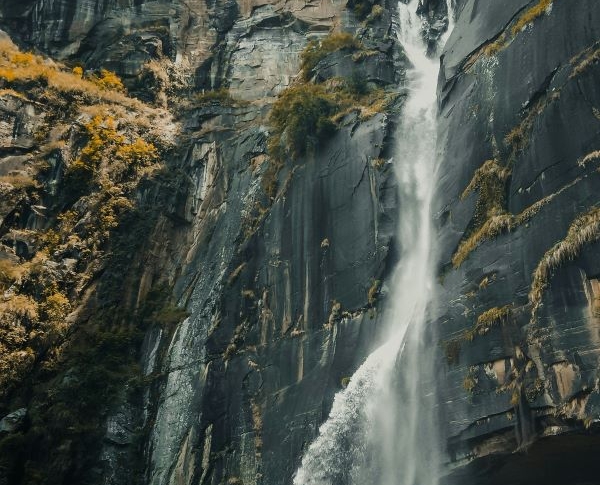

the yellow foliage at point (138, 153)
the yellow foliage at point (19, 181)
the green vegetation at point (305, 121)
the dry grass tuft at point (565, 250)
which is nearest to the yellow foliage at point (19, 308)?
the yellow foliage at point (19, 181)

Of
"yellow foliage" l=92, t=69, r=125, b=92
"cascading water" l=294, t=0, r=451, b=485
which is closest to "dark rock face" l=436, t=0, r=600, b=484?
"cascading water" l=294, t=0, r=451, b=485

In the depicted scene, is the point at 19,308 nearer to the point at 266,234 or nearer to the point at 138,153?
the point at 266,234

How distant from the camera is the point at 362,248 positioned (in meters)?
21.9

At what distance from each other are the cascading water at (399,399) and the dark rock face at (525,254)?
33.7 inches

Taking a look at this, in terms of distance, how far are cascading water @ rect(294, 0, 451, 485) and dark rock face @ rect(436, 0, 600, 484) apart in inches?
33.7

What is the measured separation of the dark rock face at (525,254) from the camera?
1427 centimetres

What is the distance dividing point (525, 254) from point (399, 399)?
466 cm

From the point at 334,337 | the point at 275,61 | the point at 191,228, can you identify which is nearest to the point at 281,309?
the point at 334,337

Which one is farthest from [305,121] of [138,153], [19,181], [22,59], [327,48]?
[22,59]

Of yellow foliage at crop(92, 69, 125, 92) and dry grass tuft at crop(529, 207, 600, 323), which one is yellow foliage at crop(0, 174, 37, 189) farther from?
dry grass tuft at crop(529, 207, 600, 323)

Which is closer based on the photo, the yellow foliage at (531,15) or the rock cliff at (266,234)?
the rock cliff at (266,234)

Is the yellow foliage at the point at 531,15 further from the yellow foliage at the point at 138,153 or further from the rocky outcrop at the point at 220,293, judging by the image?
the yellow foliage at the point at 138,153

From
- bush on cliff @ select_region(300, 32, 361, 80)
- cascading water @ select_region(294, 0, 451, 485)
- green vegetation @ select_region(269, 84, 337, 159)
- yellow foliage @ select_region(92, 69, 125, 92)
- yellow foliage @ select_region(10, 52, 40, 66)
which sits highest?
yellow foliage @ select_region(10, 52, 40, 66)

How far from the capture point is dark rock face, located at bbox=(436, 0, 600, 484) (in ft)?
46.8
